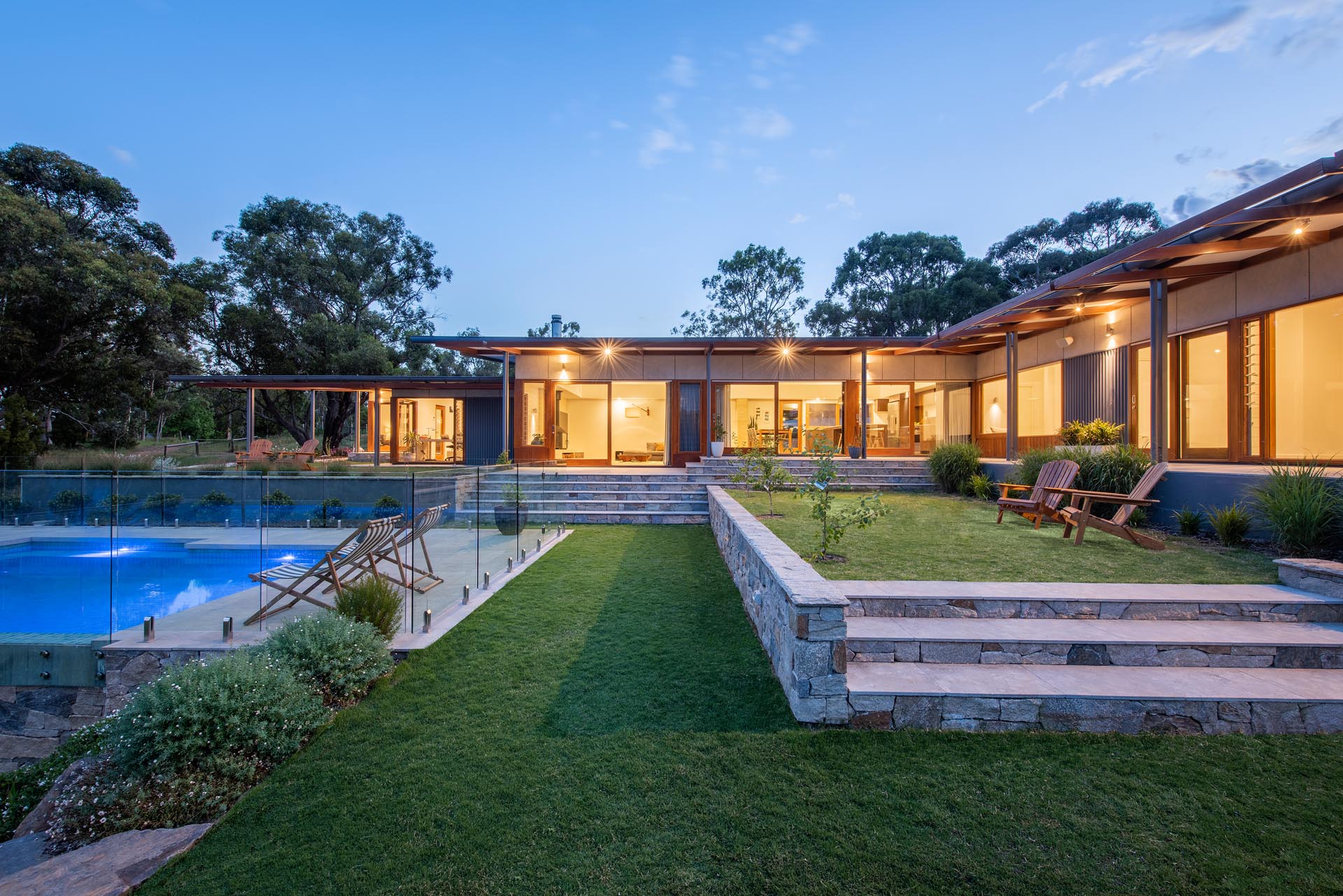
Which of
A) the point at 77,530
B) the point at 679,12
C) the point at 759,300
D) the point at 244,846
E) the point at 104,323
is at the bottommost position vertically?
the point at 244,846

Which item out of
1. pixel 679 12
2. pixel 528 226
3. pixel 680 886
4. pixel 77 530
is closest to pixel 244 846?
pixel 680 886

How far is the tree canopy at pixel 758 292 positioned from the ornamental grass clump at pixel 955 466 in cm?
1972

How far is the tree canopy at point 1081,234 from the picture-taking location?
27156 millimetres

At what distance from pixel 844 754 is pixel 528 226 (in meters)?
36.5

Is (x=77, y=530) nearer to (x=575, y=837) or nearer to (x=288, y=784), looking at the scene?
(x=288, y=784)

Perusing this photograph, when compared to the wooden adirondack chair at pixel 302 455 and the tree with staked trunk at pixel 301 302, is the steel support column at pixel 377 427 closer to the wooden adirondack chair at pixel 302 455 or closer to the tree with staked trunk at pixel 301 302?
the wooden adirondack chair at pixel 302 455

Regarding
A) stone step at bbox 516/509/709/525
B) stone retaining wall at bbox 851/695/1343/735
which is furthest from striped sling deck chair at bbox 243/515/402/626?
stone step at bbox 516/509/709/525

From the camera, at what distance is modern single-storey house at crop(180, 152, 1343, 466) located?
23.5 feet

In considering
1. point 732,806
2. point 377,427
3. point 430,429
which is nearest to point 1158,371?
point 732,806

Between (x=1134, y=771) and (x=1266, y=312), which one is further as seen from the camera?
(x=1266, y=312)

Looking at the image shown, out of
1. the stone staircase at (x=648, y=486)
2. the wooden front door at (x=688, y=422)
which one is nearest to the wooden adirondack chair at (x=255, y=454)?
the stone staircase at (x=648, y=486)

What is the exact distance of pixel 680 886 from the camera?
1821 millimetres

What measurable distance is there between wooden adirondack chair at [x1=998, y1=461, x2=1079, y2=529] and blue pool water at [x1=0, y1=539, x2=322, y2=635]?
7.17 m

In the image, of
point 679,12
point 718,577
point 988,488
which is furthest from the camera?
point 679,12
